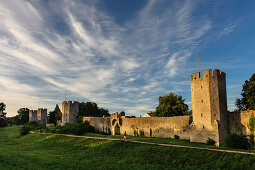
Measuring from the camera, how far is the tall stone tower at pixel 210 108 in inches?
890

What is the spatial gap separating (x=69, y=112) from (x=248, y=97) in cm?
3868

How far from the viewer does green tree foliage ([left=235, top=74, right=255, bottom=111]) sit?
26134 mm

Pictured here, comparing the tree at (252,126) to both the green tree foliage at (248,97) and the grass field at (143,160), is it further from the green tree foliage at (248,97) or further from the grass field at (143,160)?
the grass field at (143,160)

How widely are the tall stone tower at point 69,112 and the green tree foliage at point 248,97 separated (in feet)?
120

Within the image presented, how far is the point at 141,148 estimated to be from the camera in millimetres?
20078

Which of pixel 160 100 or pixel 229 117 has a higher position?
pixel 160 100

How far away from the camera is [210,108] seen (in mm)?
23094

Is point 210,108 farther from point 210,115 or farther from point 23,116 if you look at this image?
point 23,116

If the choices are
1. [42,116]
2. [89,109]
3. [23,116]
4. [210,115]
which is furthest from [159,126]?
[23,116]

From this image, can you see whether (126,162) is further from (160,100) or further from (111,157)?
(160,100)

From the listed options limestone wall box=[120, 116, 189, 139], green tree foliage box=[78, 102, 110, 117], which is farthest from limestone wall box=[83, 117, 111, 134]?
green tree foliage box=[78, 102, 110, 117]

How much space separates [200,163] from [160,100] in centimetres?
2628

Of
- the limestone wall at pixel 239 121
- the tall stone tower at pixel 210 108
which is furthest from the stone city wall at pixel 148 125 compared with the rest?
the limestone wall at pixel 239 121

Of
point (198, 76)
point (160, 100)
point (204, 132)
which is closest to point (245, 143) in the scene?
point (204, 132)
